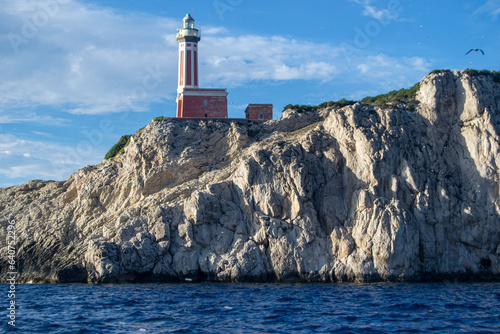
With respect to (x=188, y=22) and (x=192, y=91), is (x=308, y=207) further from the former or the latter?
(x=188, y=22)

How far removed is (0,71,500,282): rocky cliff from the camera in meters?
36.4

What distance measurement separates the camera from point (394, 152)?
39.7 meters

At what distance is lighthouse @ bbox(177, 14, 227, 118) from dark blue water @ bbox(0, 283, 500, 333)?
21.3 m

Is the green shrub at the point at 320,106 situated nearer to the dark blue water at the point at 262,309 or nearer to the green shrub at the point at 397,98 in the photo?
the green shrub at the point at 397,98

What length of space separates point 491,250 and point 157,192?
24.5m

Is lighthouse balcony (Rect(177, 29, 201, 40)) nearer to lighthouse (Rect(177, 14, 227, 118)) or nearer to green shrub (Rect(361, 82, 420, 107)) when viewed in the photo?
lighthouse (Rect(177, 14, 227, 118))

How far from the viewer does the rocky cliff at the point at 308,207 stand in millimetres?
36438

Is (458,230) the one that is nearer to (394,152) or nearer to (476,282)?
(476,282)

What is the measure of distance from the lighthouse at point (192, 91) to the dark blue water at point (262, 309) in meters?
21.3

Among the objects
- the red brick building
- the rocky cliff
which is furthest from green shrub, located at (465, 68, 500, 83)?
the red brick building

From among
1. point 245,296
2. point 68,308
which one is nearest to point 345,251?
point 245,296

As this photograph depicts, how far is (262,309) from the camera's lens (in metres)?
23.8

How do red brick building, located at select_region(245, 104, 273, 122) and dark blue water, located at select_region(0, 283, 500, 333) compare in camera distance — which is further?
red brick building, located at select_region(245, 104, 273, 122)

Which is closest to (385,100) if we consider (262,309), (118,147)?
(118,147)
